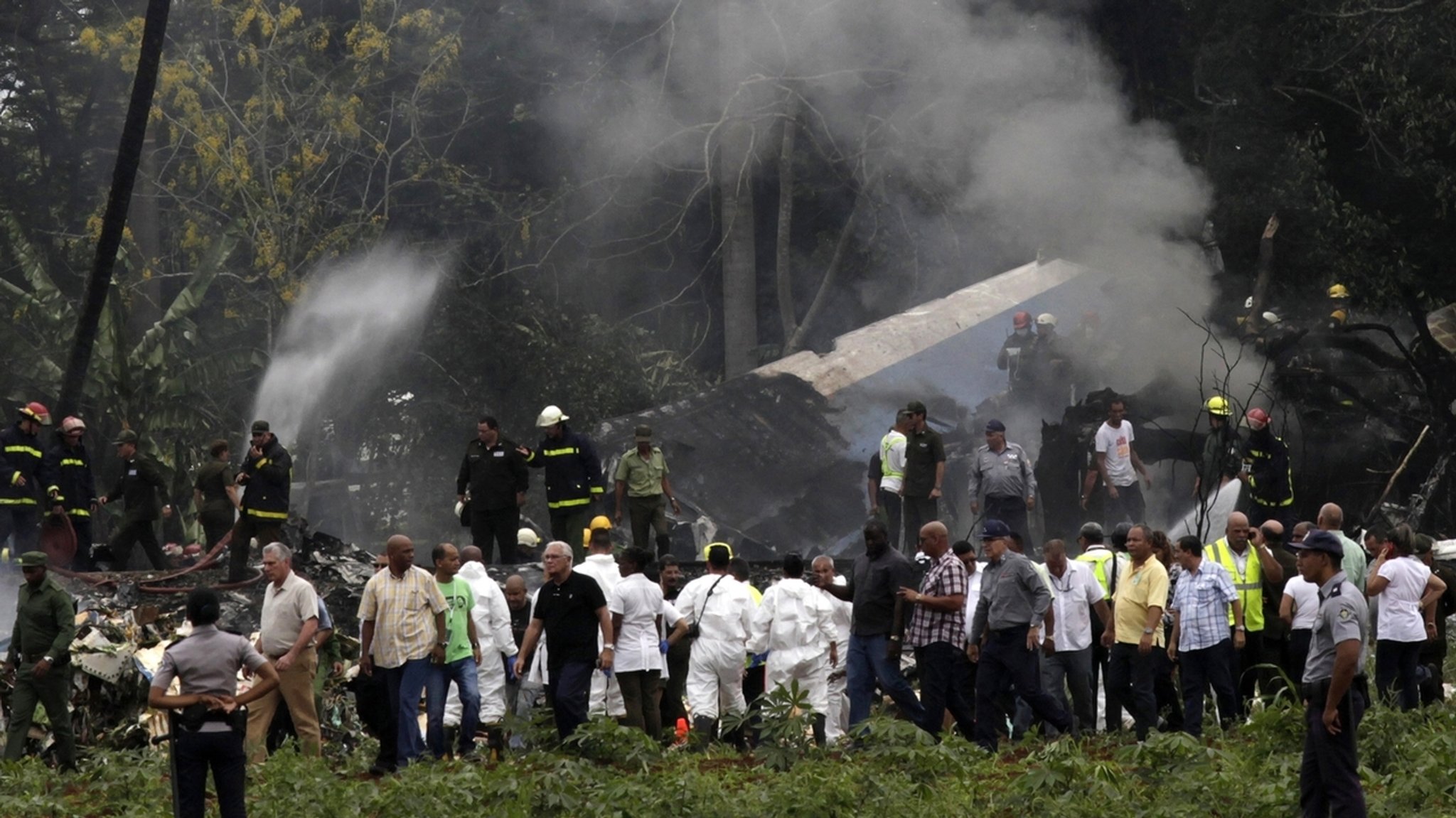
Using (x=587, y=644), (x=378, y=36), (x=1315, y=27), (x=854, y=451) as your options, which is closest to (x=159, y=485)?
(x=587, y=644)

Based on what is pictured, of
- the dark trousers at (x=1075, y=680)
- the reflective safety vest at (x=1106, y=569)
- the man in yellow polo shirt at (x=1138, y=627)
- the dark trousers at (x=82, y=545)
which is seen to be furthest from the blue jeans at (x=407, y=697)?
the dark trousers at (x=82, y=545)

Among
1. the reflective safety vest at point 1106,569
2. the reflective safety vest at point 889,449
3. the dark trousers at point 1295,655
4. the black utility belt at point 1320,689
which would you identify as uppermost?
the reflective safety vest at point 889,449

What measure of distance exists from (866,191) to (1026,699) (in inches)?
620

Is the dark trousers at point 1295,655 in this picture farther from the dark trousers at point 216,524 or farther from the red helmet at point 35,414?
the red helmet at point 35,414

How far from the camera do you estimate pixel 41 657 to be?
10000mm

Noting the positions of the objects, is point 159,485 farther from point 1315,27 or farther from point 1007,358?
point 1315,27

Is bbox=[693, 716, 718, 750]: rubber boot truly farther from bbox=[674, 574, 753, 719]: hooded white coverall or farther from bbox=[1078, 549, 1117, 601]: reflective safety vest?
bbox=[1078, 549, 1117, 601]: reflective safety vest

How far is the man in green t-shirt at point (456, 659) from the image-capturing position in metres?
9.55

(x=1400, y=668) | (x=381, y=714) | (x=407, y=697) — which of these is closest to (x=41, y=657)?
(x=381, y=714)

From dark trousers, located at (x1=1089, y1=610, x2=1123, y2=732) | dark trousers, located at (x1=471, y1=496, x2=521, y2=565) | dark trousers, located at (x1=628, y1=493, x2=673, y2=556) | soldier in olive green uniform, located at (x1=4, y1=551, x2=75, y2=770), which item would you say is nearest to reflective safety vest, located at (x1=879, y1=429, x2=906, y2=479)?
dark trousers, located at (x1=628, y1=493, x2=673, y2=556)

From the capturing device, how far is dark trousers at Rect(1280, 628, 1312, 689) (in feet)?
33.9

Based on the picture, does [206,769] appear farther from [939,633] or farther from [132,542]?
[132,542]

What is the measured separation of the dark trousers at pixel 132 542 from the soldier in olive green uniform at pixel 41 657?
491cm

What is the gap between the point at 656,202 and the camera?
85.5 ft
